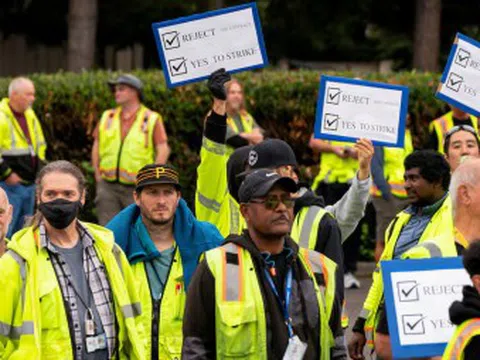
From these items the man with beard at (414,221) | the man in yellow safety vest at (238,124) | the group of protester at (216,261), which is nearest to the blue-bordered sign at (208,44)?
the group of protester at (216,261)

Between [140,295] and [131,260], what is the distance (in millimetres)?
216

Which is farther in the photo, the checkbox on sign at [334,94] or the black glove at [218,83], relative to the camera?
the checkbox on sign at [334,94]

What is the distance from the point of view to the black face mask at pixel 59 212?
6.88 metres

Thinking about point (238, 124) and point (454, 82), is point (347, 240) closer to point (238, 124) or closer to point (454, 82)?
point (238, 124)

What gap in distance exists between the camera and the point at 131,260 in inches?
293

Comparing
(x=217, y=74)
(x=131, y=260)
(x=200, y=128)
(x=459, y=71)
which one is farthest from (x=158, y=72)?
(x=131, y=260)

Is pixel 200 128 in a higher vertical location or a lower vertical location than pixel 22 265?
higher

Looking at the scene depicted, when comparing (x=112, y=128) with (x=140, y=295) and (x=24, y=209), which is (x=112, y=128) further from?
(x=140, y=295)

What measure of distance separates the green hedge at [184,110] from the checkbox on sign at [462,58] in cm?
561

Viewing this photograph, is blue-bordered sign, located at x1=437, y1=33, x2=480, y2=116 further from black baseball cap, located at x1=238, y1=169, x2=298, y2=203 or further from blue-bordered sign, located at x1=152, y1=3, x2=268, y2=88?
black baseball cap, located at x1=238, y1=169, x2=298, y2=203

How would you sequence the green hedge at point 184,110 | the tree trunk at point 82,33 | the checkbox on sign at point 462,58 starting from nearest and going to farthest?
the checkbox on sign at point 462,58, the green hedge at point 184,110, the tree trunk at point 82,33

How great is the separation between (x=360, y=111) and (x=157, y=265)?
8.65ft

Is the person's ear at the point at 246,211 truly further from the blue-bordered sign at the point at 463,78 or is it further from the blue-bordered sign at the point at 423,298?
the blue-bordered sign at the point at 463,78

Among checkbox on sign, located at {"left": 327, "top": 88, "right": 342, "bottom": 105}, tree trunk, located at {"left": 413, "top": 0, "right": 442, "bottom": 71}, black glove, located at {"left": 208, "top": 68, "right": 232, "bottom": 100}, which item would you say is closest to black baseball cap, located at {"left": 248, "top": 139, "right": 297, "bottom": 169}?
black glove, located at {"left": 208, "top": 68, "right": 232, "bottom": 100}
